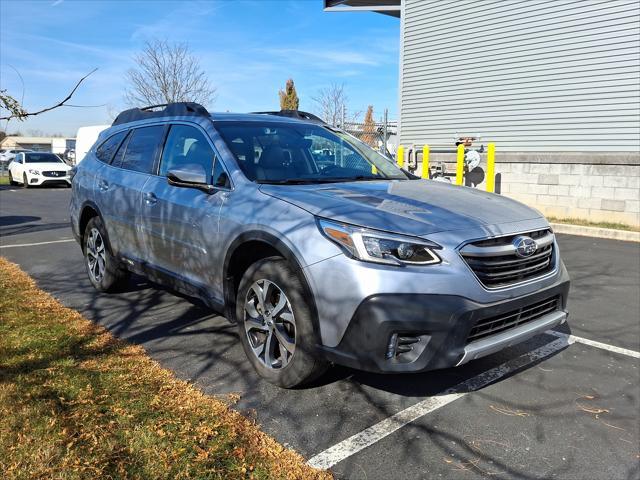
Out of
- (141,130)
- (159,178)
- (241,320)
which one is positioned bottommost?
(241,320)

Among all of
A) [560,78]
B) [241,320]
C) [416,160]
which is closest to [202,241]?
[241,320]

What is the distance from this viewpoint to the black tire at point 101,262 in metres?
5.20

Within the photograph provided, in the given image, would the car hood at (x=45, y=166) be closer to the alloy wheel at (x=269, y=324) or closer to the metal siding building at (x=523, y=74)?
the metal siding building at (x=523, y=74)

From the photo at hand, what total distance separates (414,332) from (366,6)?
1734cm

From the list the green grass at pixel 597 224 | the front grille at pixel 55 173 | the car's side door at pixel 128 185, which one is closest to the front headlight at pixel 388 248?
the car's side door at pixel 128 185

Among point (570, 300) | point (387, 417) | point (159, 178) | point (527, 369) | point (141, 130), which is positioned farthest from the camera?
point (570, 300)

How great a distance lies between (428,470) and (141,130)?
3.98 m

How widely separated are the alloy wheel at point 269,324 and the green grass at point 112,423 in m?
0.40

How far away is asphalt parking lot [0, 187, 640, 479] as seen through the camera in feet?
8.51

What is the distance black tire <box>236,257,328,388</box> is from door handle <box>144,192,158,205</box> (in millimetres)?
1376

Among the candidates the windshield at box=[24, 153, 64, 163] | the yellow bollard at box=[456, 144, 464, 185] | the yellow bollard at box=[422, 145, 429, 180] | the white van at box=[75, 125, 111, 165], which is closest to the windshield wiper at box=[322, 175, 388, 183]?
the yellow bollard at box=[456, 144, 464, 185]

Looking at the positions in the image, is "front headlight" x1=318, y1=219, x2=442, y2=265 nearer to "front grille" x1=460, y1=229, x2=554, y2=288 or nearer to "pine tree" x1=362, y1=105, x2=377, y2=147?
"front grille" x1=460, y1=229, x2=554, y2=288

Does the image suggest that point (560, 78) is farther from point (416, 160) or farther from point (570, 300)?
point (570, 300)

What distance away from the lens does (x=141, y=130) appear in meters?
4.95
